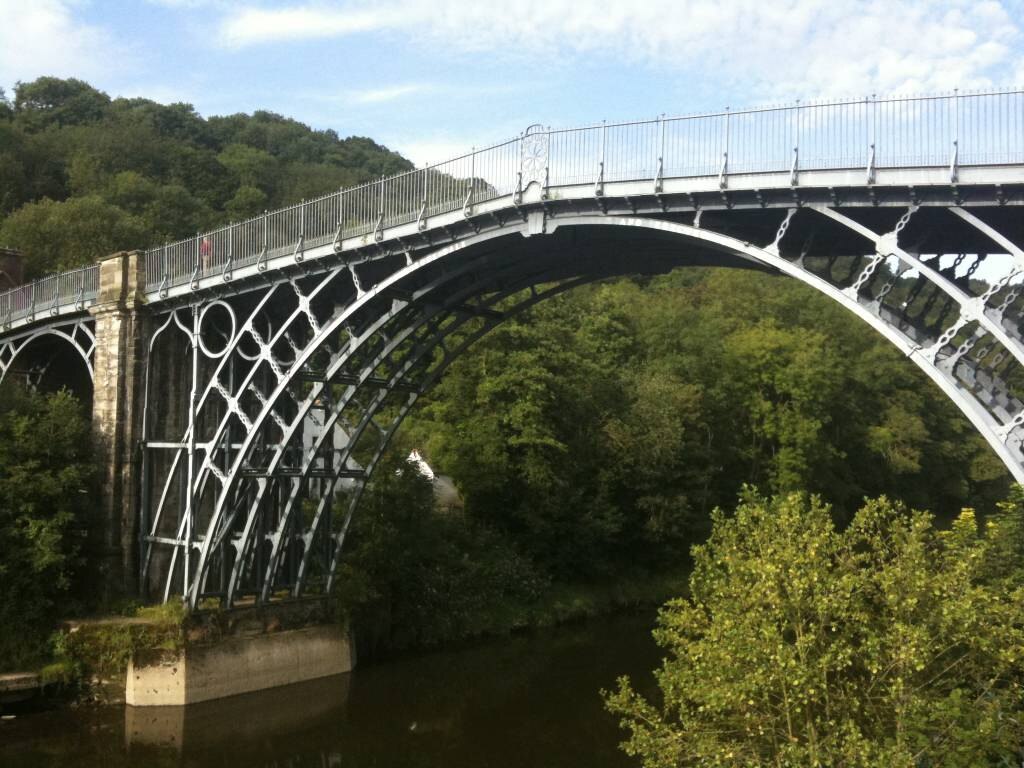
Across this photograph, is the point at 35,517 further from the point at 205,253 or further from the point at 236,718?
the point at 205,253

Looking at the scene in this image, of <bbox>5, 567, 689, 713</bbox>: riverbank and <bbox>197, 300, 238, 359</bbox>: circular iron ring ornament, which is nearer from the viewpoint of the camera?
<bbox>5, 567, 689, 713</bbox>: riverbank

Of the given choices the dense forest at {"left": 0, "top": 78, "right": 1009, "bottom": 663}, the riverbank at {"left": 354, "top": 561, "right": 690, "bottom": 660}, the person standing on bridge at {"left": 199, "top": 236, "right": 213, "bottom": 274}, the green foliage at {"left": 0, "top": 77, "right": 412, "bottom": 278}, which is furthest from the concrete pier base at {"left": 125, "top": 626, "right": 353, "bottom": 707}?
the green foliage at {"left": 0, "top": 77, "right": 412, "bottom": 278}

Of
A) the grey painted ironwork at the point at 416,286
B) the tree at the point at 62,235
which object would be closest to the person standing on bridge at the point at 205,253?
the grey painted ironwork at the point at 416,286

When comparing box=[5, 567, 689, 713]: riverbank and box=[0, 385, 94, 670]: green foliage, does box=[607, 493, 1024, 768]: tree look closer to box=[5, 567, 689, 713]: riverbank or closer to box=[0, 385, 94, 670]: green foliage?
box=[5, 567, 689, 713]: riverbank

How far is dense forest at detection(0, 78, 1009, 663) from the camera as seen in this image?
30.0 m

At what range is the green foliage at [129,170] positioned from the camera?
44188 mm

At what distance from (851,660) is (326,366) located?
14.7 meters

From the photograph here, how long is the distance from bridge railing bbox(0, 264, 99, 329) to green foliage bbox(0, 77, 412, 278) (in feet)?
46.9

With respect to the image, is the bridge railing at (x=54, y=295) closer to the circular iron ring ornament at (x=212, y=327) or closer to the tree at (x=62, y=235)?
the circular iron ring ornament at (x=212, y=327)

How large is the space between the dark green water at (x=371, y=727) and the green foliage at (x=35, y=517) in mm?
1981

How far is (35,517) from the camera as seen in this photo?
20953mm

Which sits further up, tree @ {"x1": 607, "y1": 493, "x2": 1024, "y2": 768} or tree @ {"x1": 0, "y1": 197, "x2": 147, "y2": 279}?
tree @ {"x1": 0, "y1": 197, "x2": 147, "y2": 279}

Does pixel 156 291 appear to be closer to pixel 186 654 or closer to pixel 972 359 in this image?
pixel 186 654

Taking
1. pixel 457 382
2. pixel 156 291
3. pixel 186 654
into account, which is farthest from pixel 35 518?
pixel 457 382
